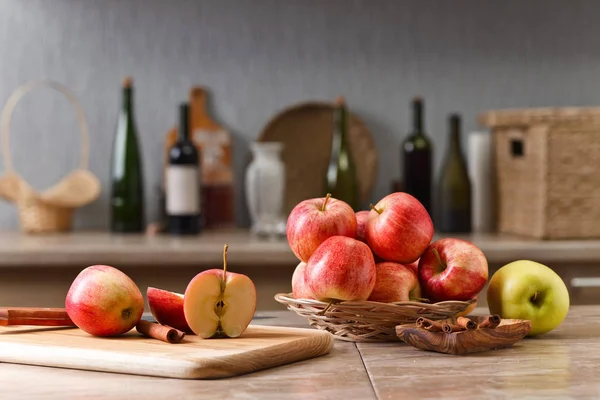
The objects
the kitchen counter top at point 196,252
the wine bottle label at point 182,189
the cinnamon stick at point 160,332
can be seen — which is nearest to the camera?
the cinnamon stick at point 160,332

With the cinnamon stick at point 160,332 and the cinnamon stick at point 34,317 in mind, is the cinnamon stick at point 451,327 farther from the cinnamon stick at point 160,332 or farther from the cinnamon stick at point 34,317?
the cinnamon stick at point 34,317

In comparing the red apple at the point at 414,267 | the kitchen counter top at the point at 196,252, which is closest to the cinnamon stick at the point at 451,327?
the red apple at the point at 414,267

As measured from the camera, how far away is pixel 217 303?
3.68ft

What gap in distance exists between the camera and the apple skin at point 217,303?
3.65 ft

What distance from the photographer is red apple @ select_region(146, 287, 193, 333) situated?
3.80ft

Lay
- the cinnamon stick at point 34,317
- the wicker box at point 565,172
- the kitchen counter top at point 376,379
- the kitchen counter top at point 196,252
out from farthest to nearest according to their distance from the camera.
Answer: the wicker box at point 565,172
the kitchen counter top at point 196,252
the cinnamon stick at point 34,317
the kitchen counter top at point 376,379

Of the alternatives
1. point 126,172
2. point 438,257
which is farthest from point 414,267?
point 126,172

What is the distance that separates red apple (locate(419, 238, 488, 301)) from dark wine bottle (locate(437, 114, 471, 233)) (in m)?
1.57

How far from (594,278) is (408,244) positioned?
53.2 inches

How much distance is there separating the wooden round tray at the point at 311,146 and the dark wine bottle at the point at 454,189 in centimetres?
25

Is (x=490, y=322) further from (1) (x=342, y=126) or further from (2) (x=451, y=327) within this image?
(1) (x=342, y=126)

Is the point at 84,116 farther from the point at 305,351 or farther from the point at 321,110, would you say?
the point at 305,351

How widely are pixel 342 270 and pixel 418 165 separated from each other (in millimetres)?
1710

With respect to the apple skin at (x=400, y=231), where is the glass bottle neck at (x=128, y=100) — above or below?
above
